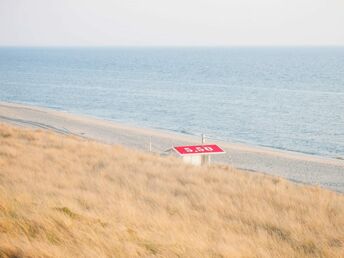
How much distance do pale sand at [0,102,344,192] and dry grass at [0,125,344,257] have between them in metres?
8.73

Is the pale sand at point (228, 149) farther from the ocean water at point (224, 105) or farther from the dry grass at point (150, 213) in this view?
the dry grass at point (150, 213)

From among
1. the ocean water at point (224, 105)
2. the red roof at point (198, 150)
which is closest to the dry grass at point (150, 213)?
the red roof at point (198, 150)

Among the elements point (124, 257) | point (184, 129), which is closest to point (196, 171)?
point (124, 257)

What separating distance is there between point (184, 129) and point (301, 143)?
1086 centimetres

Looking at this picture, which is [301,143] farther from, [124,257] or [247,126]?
[124,257]

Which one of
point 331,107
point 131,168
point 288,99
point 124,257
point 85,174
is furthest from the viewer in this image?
point 288,99

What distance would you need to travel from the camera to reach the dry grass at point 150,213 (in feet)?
20.3

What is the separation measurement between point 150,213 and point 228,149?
69.9ft

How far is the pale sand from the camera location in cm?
2334

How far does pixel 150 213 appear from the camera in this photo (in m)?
8.98

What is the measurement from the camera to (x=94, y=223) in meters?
7.08

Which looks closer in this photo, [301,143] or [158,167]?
[158,167]

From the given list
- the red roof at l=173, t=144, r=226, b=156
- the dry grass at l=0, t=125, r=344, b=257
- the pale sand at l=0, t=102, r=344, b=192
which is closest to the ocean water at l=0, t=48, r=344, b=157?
the pale sand at l=0, t=102, r=344, b=192

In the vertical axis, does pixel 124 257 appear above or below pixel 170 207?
above
